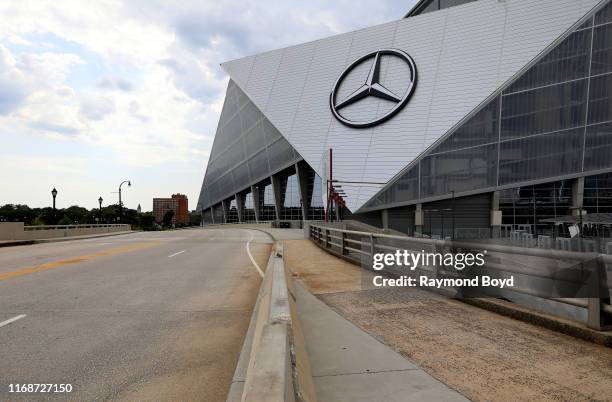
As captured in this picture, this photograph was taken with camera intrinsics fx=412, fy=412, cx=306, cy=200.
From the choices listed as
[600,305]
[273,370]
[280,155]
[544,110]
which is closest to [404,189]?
[544,110]

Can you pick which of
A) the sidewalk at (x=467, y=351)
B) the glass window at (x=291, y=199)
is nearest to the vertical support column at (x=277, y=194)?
the glass window at (x=291, y=199)

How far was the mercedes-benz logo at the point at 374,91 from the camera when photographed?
1944 inches

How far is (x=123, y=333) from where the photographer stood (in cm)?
573

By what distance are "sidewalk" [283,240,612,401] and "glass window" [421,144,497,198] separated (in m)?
37.5

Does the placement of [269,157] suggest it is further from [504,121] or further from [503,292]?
[503,292]

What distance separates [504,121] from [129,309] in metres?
43.0

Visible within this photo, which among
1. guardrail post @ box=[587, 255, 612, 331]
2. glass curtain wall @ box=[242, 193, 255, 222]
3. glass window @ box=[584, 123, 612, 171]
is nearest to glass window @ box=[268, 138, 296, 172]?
glass curtain wall @ box=[242, 193, 255, 222]

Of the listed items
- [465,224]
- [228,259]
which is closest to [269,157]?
[465,224]

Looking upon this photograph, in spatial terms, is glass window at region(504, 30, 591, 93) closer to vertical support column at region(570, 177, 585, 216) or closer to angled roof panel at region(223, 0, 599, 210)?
angled roof panel at region(223, 0, 599, 210)

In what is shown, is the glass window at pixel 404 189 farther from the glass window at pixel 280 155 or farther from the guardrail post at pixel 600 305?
the guardrail post at pixel 600 305

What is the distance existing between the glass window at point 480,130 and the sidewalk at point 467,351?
1512 inches

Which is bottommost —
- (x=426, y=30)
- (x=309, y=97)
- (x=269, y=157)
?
(x=269, y=157)

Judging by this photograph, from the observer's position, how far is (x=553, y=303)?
6.17m

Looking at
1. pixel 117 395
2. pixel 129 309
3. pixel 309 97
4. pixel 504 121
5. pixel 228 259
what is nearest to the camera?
A: pixel 117 395
